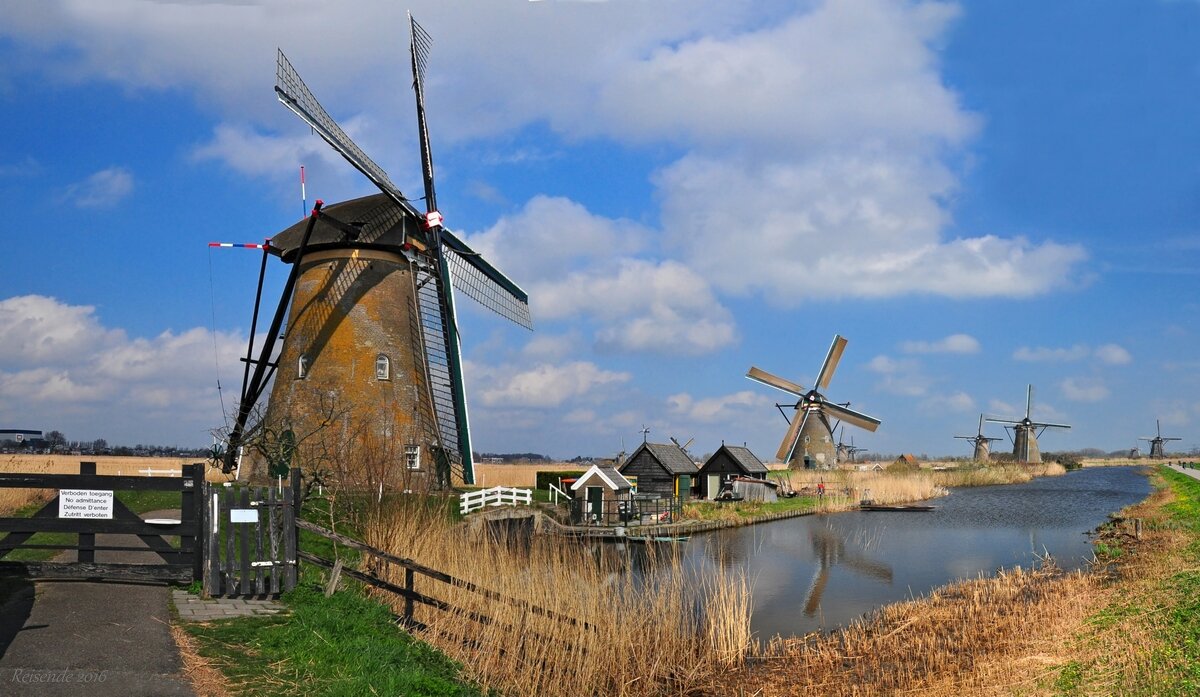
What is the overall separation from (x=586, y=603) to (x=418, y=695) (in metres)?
3.67

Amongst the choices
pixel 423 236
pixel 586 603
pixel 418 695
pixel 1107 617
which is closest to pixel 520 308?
pixel 423 236

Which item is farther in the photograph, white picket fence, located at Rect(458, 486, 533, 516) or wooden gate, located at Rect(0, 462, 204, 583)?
white picket fence, located at Rect(458, 486, 533, 516)

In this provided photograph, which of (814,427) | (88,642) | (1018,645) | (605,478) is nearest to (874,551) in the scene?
(605,478)

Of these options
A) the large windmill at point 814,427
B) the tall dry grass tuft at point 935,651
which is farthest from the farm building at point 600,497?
the large windmill at point 814,427

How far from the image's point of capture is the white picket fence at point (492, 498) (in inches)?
797

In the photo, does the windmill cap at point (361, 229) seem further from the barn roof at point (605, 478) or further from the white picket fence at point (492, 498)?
the barn roof at point (605, 478)

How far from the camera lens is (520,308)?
25.5 metres

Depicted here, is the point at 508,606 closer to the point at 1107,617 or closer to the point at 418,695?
the point at 418,695

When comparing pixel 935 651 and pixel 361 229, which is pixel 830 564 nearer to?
pixel 935 651

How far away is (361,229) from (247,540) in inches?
513

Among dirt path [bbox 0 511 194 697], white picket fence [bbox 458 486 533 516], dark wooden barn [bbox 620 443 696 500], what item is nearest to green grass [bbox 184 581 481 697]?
dirt path [bbox 0 511 194 697]

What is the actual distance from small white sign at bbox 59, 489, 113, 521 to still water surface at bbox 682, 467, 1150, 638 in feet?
23.5

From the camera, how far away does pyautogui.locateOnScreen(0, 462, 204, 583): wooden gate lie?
8.98 meters

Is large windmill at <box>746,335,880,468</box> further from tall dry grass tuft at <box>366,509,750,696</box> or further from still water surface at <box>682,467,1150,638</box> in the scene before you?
tall dry grass tuft at <box>366,509,750,696</box>
